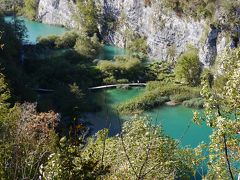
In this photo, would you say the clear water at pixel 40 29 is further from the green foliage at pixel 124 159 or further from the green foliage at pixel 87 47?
the green foliage at pixel 124 159

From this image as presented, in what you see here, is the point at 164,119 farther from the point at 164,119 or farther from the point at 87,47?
the point at 87,47

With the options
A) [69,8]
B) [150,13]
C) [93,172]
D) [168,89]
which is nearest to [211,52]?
[168,89]

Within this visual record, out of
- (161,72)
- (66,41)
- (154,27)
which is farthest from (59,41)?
(161,72)

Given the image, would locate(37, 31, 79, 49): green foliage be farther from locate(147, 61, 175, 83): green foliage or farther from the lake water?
the lake water

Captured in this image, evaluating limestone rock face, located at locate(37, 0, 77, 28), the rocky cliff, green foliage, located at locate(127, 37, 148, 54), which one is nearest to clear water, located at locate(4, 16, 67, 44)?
limestone rock face, located at locate(37, 0, 77, 28)

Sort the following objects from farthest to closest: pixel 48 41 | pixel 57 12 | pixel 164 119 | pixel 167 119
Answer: pixel 57 12
pixel 48 41
pixel 167 119
pixel 164 119

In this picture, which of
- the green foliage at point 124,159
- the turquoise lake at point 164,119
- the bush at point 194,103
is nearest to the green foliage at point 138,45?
the turquoise lake at point 164,119

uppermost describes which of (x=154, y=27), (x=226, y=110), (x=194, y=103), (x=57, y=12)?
(x=57, y=12)
